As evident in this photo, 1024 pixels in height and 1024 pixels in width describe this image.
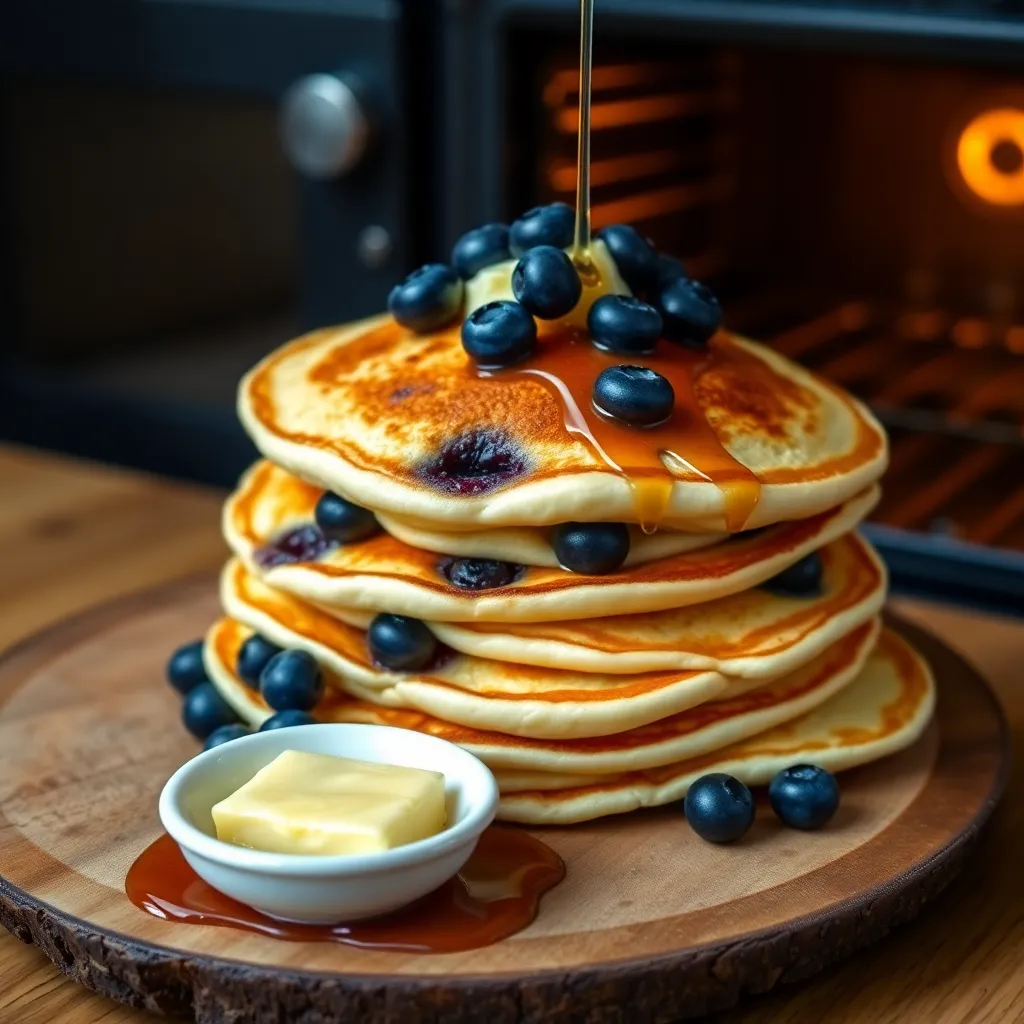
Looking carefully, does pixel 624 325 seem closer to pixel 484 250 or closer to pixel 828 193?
pixel 484 250

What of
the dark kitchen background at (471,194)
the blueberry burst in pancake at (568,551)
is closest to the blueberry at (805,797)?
the blueberry burst in pancake at (568,551)

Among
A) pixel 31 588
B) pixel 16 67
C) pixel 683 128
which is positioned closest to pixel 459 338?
pixel 31 588

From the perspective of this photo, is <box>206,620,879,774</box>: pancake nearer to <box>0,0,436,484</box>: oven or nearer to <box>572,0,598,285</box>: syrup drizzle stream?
<box>572,0,598,285</box>: syrup drizzle stream

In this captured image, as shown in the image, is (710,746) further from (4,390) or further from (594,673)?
(4,390)

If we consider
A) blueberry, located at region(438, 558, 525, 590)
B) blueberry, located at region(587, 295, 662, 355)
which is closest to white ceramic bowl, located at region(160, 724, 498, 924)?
blueberry, located at region(438, 558, 525, 590)

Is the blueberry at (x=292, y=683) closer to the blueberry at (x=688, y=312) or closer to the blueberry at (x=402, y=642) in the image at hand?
the blueberry at (x=402, y=642)

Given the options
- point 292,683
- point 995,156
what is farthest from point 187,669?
point 995,156
